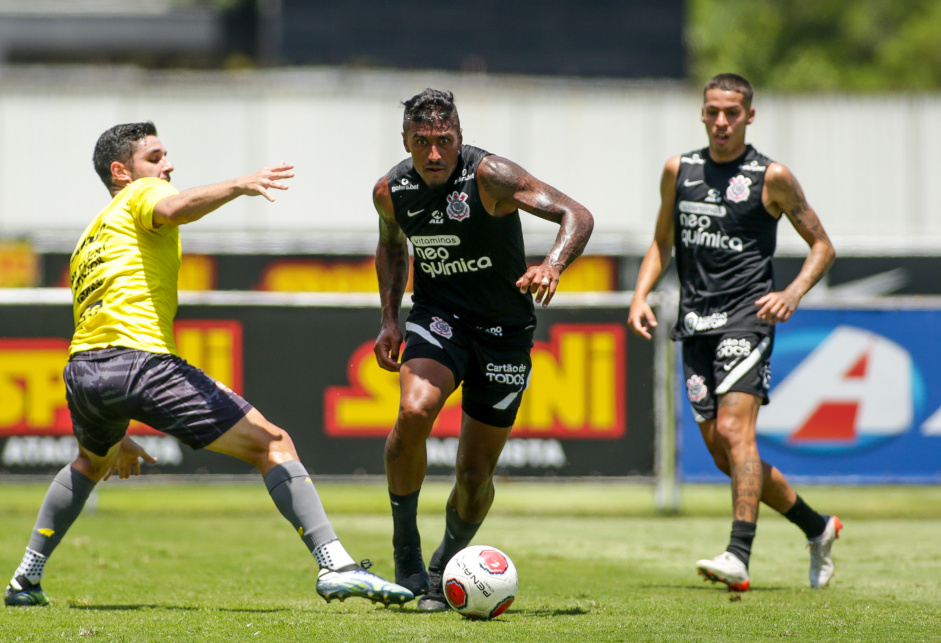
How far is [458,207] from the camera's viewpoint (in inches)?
232

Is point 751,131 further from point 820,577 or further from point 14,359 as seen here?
point 820,577

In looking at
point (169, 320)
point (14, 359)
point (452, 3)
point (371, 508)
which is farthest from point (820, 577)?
point (452, 3)

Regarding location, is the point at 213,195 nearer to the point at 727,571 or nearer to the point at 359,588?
the point at 359,588

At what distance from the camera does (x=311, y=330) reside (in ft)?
35.1

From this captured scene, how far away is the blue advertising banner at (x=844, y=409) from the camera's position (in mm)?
10578

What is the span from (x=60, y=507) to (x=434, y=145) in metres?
2.46

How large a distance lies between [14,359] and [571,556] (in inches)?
202

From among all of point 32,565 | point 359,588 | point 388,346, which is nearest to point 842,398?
point 388,346

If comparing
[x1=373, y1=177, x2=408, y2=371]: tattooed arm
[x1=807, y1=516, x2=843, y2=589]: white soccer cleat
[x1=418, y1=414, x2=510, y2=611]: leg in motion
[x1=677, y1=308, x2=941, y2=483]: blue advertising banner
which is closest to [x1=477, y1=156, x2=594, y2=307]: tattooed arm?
[x1=373, y1=177, x2=408, y2=371]: tattooed arm

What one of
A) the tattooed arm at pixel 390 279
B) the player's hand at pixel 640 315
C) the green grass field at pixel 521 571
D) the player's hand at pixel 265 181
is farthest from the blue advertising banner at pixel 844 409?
the player's hand at pixel 265 181

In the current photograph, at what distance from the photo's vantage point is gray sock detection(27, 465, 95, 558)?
238 inches

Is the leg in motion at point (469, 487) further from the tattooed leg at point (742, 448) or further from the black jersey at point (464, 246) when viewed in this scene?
the tattooed leg at point (742, 448)

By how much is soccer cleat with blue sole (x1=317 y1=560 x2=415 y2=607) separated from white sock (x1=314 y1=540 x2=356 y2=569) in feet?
0.23

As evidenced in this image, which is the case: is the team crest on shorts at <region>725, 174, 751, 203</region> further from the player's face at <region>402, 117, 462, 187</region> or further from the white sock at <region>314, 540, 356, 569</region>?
the white sock at <region>314, 540, 356, 569</region>
